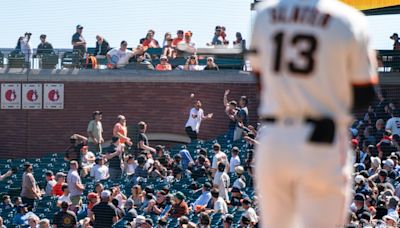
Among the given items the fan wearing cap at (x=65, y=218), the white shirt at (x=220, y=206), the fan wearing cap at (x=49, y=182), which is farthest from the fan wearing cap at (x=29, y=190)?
the white shirt at (x=220, y=206)

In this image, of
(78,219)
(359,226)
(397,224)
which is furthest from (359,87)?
(78,219)

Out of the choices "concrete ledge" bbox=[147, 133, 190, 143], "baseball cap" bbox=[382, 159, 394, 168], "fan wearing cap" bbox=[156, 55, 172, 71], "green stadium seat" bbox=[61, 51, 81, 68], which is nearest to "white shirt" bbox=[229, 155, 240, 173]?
"baseball cap" bbox=[382, 159, 394, 168]

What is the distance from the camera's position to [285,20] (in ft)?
16.2

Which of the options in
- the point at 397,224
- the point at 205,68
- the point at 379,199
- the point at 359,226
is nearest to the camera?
the point at 359,226

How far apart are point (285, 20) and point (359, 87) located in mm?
391

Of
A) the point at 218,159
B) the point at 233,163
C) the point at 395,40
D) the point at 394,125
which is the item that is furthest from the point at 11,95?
the point at 394,125

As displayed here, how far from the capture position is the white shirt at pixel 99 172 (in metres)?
19.2

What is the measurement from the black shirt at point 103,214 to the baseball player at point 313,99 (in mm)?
10769

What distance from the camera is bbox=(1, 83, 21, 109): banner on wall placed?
80.4 feet

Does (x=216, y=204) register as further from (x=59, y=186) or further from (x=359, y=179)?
(x=59, y=186)

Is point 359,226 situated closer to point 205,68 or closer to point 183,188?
point 183,188

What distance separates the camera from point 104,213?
622 inches

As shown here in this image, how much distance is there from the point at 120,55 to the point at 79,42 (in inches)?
39.7

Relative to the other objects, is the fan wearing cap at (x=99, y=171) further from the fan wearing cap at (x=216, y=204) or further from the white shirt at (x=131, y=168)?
the fan wearing cap at (x=216, y=204)
